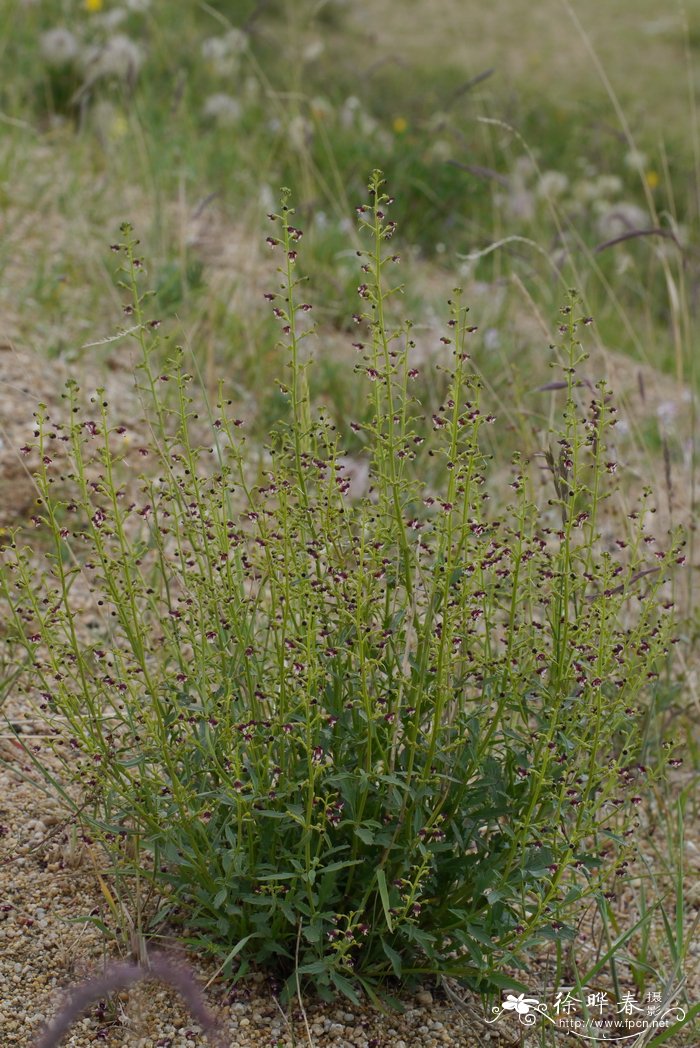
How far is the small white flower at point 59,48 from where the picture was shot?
18.3 feet

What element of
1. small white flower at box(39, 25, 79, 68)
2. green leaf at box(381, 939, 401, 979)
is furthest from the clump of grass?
small white flower at box(39, 25, 79, 68)

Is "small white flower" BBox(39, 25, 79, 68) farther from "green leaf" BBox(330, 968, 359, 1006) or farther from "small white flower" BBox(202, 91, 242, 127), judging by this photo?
"green leaf" BBox(330, 968, 359, 1006)

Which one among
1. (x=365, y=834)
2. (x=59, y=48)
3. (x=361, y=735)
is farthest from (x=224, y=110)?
(x=365, y=834)

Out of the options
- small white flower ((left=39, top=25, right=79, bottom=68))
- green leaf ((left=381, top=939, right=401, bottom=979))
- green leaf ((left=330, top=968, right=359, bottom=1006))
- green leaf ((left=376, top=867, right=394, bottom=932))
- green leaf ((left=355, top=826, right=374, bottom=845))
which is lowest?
green leaf ((left=330, top=968, right=359, bottom=1006))

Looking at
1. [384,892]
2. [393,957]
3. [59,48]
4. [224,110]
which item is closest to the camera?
[384,892]

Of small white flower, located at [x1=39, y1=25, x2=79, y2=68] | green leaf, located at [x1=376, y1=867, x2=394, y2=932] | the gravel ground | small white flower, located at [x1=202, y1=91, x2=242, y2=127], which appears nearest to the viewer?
green leaf, located at [x1=376, y1=867, x2=394, y2=932]

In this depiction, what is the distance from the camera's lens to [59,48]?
5.61 metres

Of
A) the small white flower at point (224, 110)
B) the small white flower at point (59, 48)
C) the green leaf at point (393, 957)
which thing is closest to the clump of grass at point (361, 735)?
the green leaf at point (393, 957)

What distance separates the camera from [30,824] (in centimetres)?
234

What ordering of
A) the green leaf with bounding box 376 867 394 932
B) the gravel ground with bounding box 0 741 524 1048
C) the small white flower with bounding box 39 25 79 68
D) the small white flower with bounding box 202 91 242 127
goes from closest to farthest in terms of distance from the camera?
the green leaf with bounding box 376 867 394 932, the gravel ground with bounding box 0 741 524 1048, the small white flower with bounding box 39 25 79 68, the small white flower with bounding box 202 91 242 127

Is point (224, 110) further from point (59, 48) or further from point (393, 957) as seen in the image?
point (393, 957)

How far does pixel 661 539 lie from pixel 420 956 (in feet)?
7.20

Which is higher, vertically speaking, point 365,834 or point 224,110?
point 224,110

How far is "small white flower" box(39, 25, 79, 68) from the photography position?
5590mm
